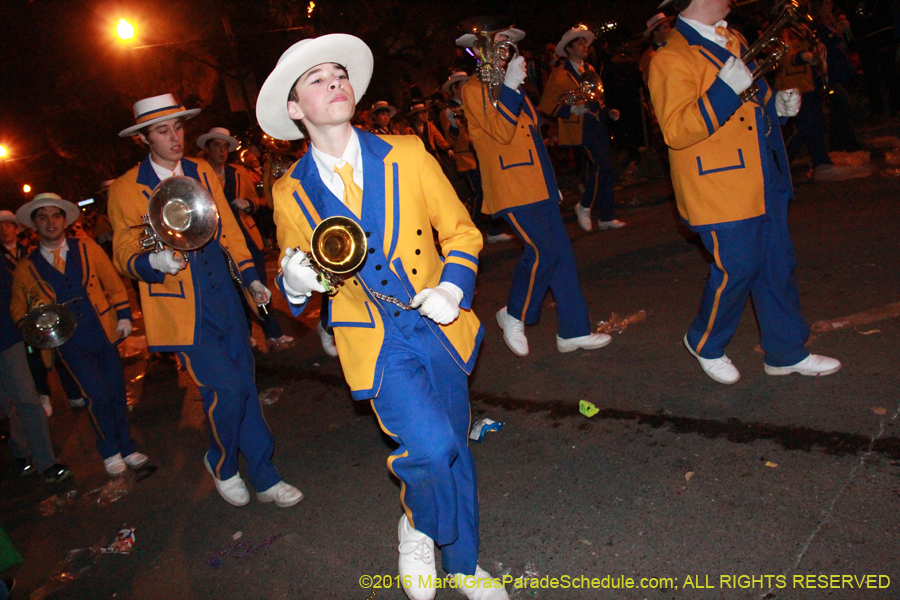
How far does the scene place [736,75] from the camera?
3.45 metres

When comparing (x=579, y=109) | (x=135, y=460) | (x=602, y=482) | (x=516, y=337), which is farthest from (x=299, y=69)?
(x=579, y=109)

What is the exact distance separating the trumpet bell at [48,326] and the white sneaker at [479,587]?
394 centimetres

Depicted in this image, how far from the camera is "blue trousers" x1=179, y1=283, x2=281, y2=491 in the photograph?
13.2 ft

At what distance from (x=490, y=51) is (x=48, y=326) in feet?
13.0

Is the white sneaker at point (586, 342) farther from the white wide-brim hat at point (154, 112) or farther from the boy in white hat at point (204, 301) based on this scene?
the white wide-brim hat at point (154, 112)

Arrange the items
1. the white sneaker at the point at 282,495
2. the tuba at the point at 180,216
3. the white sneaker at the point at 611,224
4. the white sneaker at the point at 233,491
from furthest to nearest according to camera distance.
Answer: the white sneaker at the point at 611,224, the white sneaker at the point at 233,491, the white sneaker at the point at 282,495, the tuba at the point at 180,216

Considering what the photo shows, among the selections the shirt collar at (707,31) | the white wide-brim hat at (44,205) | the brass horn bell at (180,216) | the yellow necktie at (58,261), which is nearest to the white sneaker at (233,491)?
the brass horn bell at (180,216)

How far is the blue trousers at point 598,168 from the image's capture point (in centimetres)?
873

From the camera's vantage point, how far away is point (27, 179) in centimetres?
2261

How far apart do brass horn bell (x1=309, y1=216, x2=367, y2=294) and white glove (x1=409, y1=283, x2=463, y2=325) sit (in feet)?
0.88

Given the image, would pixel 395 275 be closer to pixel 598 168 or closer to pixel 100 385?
pixel 100 385

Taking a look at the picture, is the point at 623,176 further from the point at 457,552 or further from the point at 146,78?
the point at 146,78

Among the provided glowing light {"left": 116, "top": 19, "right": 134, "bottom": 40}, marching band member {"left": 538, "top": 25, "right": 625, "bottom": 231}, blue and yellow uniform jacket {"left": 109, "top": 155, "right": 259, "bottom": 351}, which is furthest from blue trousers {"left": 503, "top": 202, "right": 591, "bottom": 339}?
glowing light {"left": 116, "top": 19, "right": 134, "bottom": 40}

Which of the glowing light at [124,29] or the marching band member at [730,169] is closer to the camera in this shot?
the marching band member at [730,169]
